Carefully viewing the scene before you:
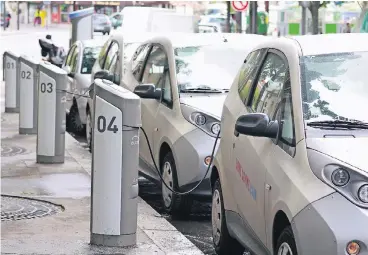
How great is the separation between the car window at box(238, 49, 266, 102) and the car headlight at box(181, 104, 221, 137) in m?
1.40

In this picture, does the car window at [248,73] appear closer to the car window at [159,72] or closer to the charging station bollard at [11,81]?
the car window at [159,72]

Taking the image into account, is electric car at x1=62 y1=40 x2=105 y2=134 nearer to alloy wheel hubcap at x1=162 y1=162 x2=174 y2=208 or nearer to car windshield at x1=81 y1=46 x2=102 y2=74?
car windshield at x1=81 y1=46 x2=102 y2=74

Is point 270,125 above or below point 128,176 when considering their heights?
above

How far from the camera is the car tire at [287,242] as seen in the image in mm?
5449

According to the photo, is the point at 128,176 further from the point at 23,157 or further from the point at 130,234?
the point at 23,157

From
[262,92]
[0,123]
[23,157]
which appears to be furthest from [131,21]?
[262,92]

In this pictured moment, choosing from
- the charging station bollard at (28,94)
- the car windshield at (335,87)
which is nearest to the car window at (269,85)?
the car windshield at (335,87)

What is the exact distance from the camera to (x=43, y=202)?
9.27 meters

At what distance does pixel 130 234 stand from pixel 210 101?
2.67 metres

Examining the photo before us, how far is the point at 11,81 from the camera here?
1816 centimetres

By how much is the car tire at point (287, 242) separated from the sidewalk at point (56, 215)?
169 centimetres

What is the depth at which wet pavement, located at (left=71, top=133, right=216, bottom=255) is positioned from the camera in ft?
27.3

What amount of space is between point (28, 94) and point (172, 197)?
5.49 m

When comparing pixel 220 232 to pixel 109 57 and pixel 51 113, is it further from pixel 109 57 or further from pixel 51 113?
pixel 109 57
